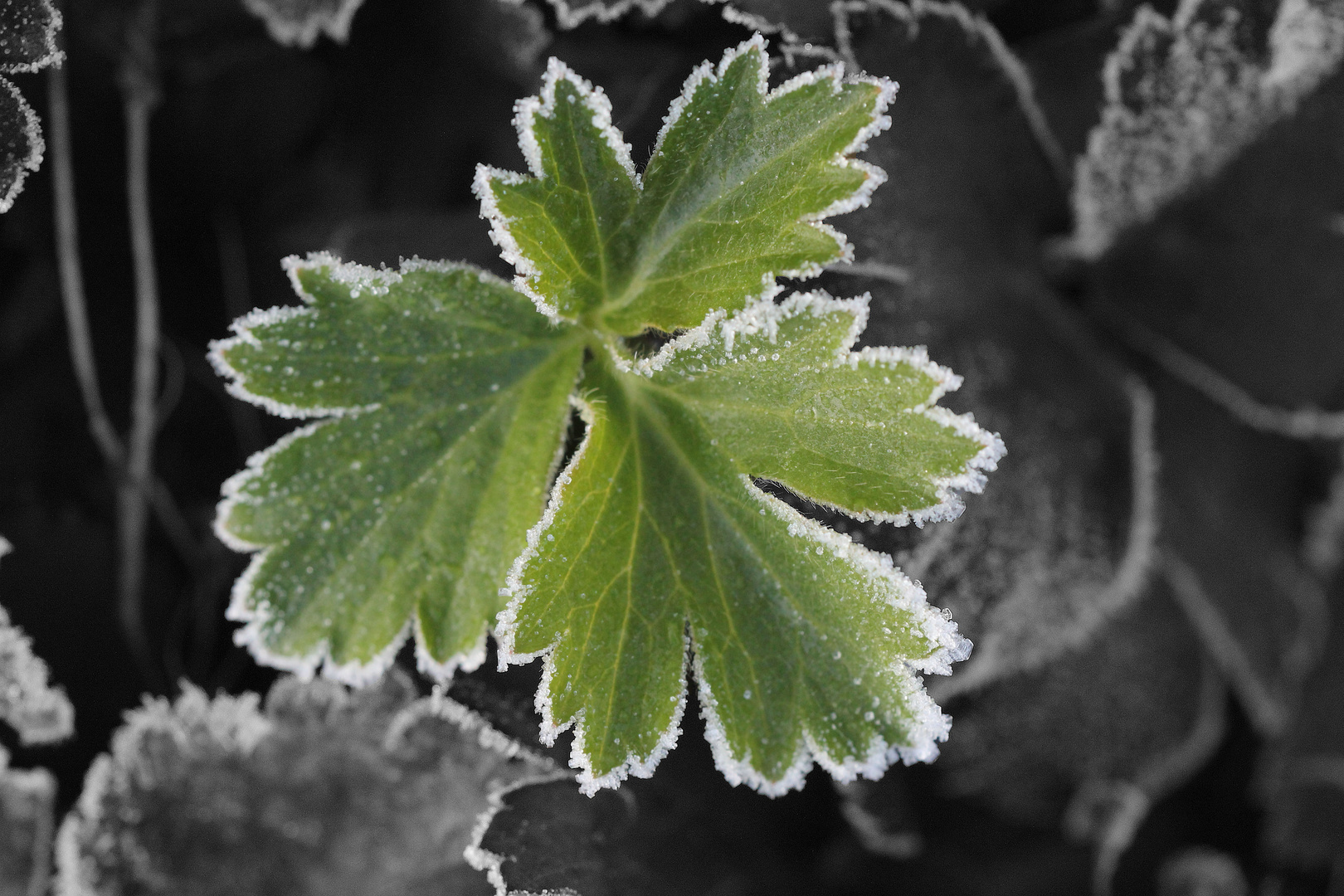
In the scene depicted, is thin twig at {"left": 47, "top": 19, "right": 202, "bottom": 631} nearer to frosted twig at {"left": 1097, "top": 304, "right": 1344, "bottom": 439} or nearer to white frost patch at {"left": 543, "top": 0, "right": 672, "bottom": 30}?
white frost patch at {"left": 543, "top": 0, "right": 672, "bottom": 30}

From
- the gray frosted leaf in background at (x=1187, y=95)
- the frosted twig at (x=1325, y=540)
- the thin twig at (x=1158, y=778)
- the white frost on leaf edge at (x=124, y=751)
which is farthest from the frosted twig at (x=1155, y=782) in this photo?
the white frost on leaf edge at (x=124, y=751)

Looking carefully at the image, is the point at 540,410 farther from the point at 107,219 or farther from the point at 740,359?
the point at 107,219

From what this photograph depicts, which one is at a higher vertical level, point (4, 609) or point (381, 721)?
point (4, 609)

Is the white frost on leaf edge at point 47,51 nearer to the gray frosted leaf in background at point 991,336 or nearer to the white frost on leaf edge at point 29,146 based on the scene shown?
the white frost on leaf edge at point 29,146

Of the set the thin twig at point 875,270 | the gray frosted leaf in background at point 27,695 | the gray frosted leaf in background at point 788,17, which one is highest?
the gray frosted leaf in background at point 788,17

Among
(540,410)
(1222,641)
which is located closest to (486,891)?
(540,410)

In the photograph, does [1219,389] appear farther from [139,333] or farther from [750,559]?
[139,333]
